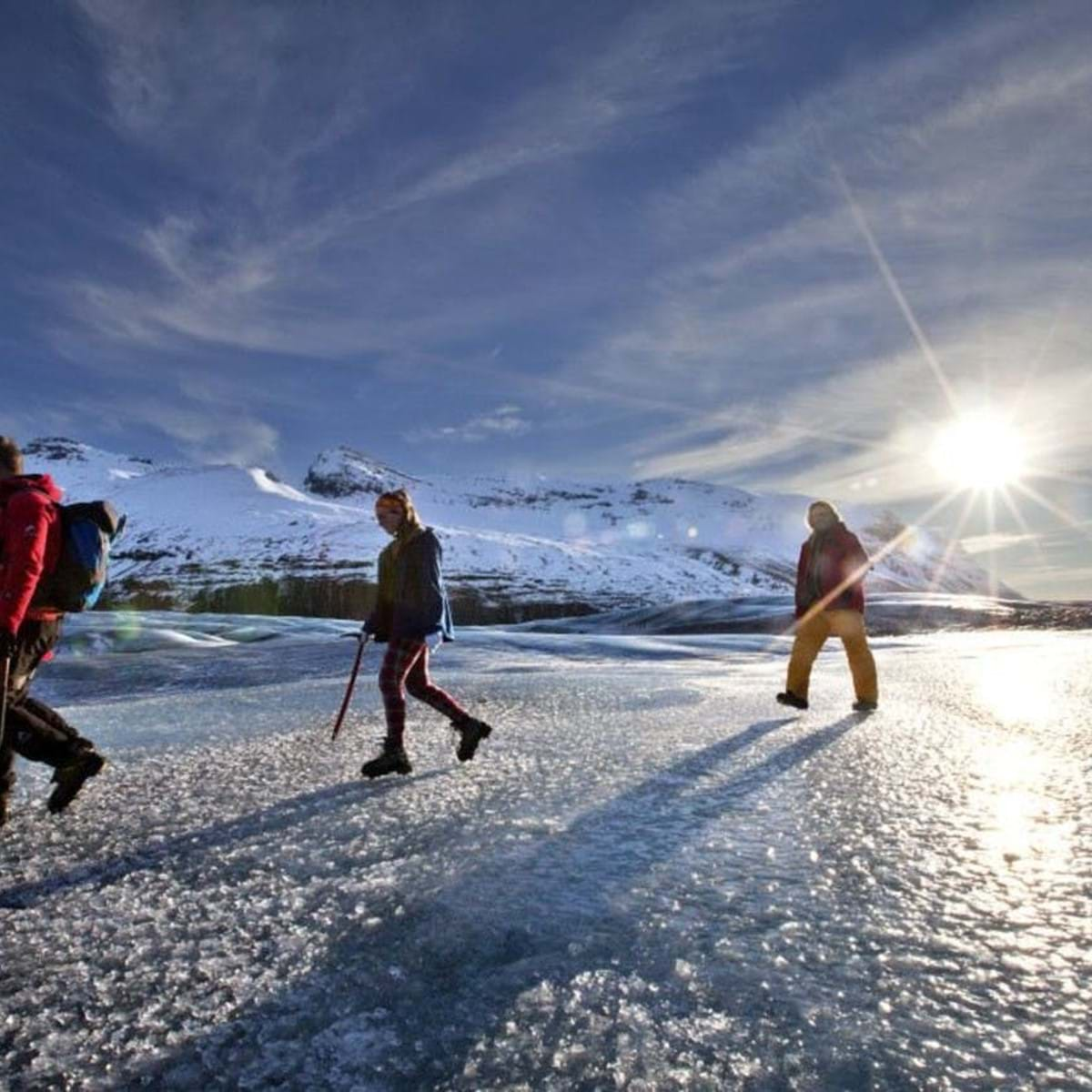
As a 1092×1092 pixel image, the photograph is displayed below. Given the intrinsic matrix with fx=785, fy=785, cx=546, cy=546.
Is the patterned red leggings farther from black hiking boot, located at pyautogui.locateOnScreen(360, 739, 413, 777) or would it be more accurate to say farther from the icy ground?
the icy ground

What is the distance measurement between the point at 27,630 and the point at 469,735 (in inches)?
95.0

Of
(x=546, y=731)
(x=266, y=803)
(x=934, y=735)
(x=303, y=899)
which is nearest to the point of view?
(x=303, y=899)

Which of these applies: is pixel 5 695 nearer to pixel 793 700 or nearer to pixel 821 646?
pixel 793 700

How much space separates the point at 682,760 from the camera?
4.75 m

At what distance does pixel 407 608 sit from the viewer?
484 cm

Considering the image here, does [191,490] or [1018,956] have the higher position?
[191,490]

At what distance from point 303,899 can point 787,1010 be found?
1567mm

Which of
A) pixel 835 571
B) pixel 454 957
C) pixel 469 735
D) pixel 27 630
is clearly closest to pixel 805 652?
pixel 835 571

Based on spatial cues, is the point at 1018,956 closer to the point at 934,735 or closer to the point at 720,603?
the point at 934,735

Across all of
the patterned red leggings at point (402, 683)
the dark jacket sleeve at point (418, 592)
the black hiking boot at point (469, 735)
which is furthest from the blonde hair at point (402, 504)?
the black hiking boot at point (469, 735)

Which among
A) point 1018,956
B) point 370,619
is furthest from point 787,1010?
point 370,619

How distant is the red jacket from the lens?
3398 mm

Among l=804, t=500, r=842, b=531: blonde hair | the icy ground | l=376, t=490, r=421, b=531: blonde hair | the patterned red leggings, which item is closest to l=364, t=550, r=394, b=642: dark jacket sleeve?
the patterned red leggings

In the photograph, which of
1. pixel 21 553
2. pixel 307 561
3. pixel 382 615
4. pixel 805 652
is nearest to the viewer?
pixel 21 553
